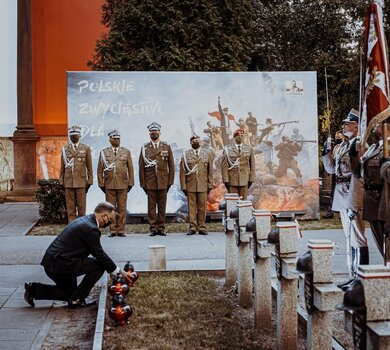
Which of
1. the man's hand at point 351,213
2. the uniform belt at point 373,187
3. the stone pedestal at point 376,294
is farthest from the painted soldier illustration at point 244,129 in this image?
the stone pedestal at point 376,294

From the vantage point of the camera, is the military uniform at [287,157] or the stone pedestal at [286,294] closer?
the stone pedestal at [286,294]

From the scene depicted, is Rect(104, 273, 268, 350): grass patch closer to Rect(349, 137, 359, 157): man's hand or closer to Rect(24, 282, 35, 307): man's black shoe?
Rect(24, 282, 35, 307): man's black shoe

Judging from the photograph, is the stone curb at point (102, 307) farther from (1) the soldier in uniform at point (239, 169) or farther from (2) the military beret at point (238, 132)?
(2) the military beret at point (238, 132)

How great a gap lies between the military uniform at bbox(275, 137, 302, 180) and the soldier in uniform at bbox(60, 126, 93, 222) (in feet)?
15.0

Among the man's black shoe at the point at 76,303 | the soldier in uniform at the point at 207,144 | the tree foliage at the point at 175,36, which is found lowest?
the man's black shoe at the point at 76,303

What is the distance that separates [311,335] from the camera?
453cm

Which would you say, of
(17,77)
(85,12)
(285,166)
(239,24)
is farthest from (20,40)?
(285,166)

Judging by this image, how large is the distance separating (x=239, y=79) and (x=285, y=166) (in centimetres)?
234

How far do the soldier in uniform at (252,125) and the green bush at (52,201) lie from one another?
455 cm

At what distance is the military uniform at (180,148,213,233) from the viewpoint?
44.5ft

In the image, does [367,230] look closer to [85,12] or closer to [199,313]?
[199,313]

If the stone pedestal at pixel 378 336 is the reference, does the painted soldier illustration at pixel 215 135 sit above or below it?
above

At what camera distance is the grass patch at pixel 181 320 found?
619cm

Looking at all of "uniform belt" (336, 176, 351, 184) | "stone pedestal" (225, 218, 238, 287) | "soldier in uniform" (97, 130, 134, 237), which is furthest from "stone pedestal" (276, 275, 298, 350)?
"soldier in uniform" (97, 130, 134, 237)
